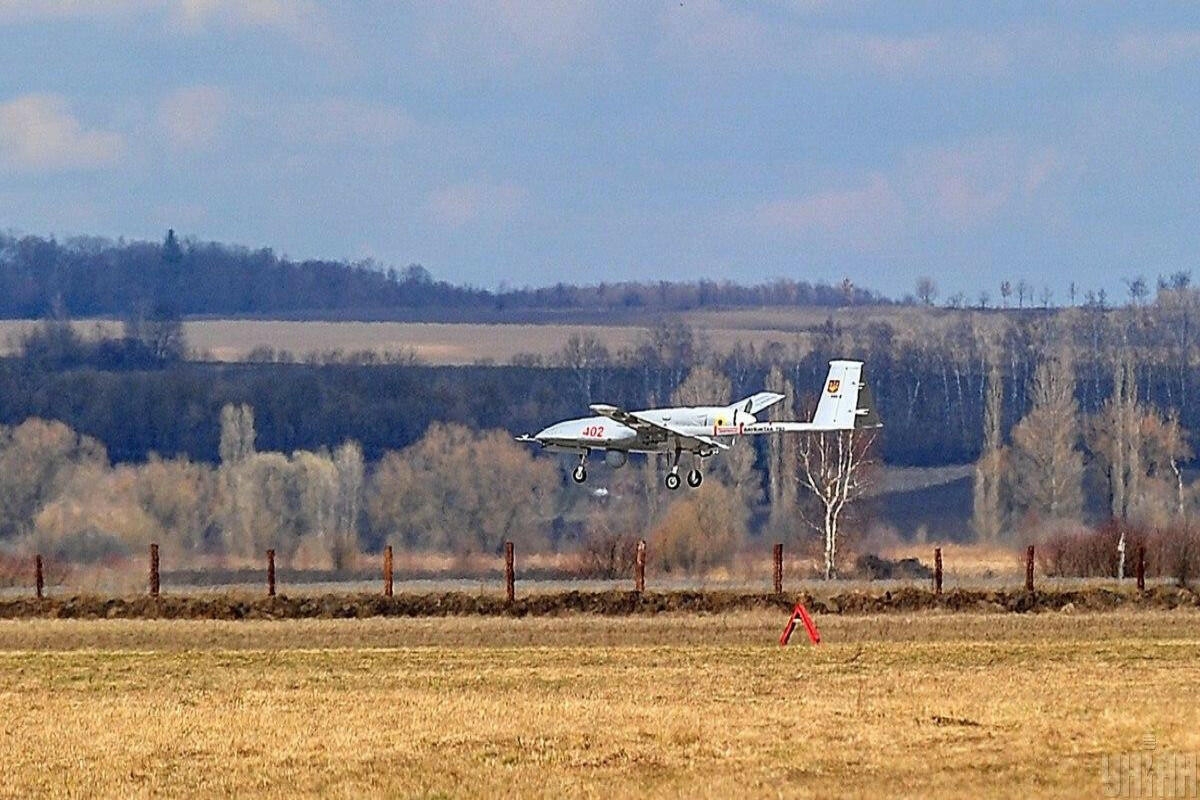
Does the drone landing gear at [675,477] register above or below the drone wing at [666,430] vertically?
below

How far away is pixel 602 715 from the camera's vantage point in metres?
23.3

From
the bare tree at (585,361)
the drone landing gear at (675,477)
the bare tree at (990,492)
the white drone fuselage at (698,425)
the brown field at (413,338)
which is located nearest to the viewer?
the white drone fuselage at (698,425)

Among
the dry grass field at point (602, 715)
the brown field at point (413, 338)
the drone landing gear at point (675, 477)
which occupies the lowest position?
the dry grass field at point (602, 715)

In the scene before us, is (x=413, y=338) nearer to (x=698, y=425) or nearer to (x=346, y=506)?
(x=346, y=506)

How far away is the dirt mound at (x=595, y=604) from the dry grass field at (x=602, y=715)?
7.41 metres

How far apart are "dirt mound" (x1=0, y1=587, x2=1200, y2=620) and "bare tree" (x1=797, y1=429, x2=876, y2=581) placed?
1550 cm

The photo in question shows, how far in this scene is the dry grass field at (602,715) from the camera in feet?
64.1

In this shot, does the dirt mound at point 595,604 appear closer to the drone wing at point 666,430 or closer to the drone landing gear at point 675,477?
the drone wing at point 666,430

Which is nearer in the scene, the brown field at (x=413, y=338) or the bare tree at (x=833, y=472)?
the bare tree at (x=833, y=472)

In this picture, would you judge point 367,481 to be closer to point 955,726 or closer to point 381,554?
point 381,554

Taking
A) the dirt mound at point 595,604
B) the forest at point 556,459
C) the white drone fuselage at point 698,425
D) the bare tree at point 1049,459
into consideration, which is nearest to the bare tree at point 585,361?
the forest at point 556,459

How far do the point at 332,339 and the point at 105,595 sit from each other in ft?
269

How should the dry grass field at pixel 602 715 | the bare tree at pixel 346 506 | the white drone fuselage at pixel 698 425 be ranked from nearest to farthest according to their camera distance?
the dry grass field at pixel 602 715 < the white drone fuselage at pixel 698 425 < the bare tree at pixel 346 506

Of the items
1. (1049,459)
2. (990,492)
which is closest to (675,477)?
(990,492)
